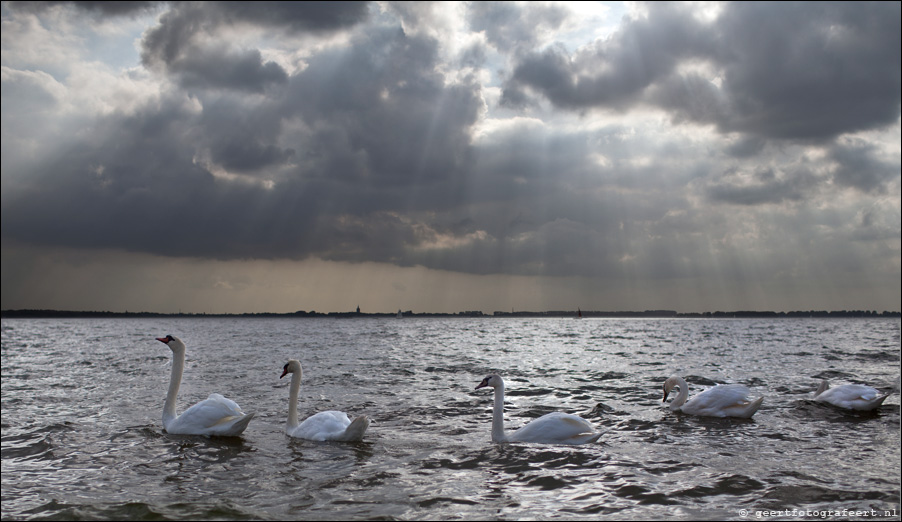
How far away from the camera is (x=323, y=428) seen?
1019 centimetres

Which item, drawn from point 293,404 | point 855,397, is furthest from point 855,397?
point 293,404

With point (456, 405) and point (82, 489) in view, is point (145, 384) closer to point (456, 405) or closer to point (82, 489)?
point (456, 405)

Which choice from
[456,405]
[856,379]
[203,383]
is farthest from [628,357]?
[203,383]

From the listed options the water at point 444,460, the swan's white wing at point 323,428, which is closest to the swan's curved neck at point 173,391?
the water at point 444,460

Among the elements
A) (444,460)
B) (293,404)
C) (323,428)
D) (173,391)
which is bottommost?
(444,460)

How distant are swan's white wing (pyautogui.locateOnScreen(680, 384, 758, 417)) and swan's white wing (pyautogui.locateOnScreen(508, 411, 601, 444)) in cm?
425

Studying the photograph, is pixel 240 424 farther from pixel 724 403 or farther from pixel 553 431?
pixel 724 403

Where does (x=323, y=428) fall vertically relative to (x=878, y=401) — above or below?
below

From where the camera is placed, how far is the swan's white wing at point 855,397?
42.0 feet

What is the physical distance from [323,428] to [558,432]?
3966mm

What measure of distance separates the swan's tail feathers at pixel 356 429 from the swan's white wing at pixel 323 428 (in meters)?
0.10

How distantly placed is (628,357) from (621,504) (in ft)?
75.6

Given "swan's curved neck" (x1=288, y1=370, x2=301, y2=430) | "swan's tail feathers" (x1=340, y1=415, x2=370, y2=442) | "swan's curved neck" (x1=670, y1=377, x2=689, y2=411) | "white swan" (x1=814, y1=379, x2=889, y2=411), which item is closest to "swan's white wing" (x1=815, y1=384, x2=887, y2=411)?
"white swan" (x1=814, y1=379, x2=889, y2=411)

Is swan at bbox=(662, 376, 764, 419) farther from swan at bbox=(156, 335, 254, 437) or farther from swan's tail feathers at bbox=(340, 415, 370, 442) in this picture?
swan at bbox=(156, 335, 254, 437)
